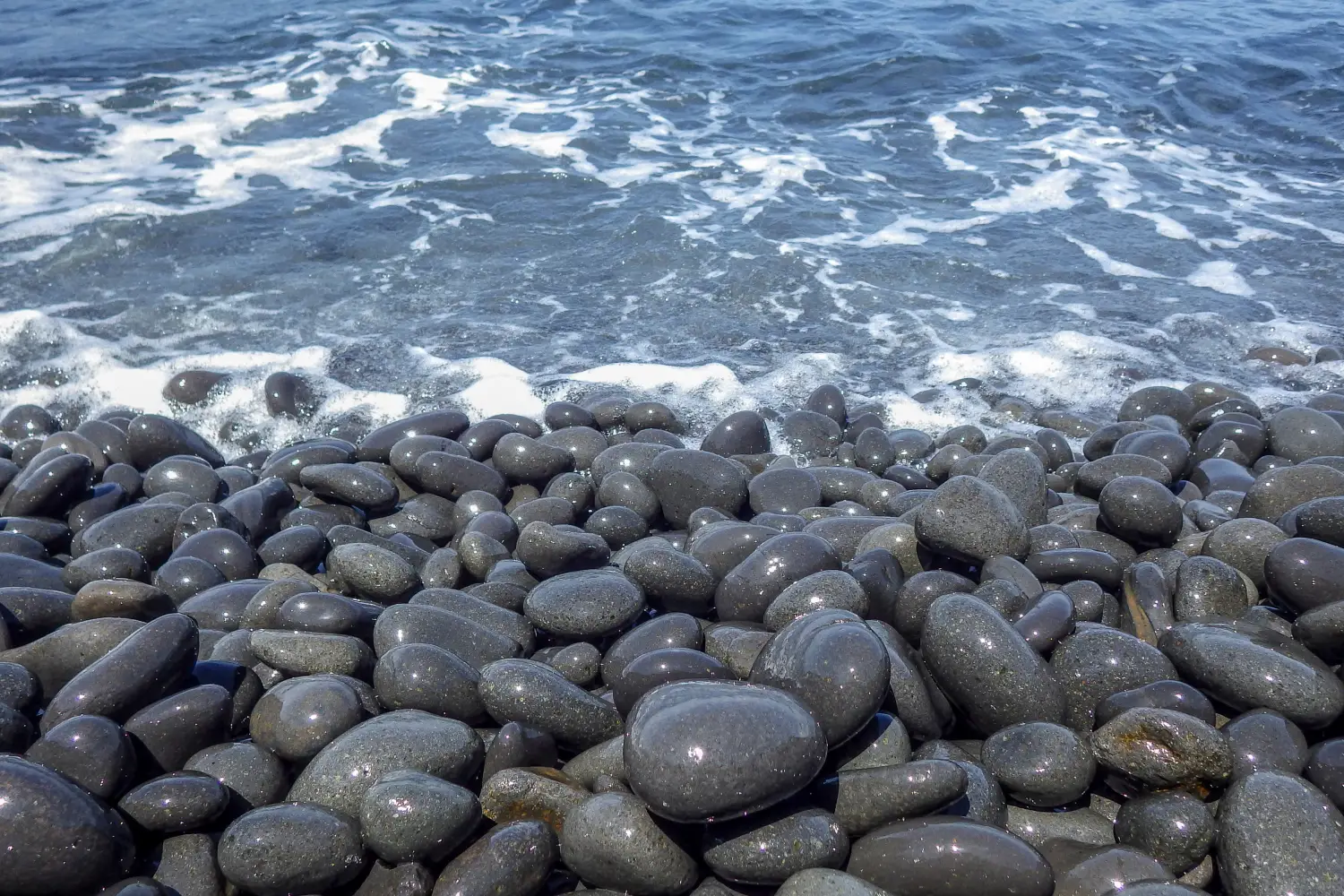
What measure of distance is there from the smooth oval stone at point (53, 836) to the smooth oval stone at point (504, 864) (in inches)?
32.9

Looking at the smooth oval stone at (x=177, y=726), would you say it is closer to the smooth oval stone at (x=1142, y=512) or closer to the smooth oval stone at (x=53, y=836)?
the smooth oval stone at (x=53, y=836)

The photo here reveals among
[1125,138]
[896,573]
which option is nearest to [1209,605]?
[896,573]

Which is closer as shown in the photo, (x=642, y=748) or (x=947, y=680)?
(x=642, y=748)

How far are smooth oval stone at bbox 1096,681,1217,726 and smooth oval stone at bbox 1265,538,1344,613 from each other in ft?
2.48

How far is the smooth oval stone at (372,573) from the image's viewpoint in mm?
4125

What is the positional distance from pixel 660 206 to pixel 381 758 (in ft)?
29.4

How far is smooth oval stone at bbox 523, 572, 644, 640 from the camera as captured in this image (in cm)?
368

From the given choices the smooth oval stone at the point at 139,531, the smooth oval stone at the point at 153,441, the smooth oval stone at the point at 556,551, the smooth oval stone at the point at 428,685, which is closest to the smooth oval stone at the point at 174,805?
the smooth oval stone at the point at 428,685

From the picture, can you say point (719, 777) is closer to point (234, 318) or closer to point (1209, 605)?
point (1209, 605)

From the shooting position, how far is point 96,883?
2479mm

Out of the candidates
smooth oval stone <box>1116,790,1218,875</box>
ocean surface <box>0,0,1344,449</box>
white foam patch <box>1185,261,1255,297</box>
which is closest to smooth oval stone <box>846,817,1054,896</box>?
smooth oval stone <box>1116,790,1218,875</box>

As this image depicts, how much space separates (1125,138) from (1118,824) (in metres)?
12.9

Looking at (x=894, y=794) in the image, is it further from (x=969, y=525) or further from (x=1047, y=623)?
(x=969, y=525)

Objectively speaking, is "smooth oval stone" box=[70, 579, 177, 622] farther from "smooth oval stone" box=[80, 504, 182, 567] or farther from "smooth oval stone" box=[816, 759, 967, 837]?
"smooth oval stone" box=[816, 759, 967, 837]
